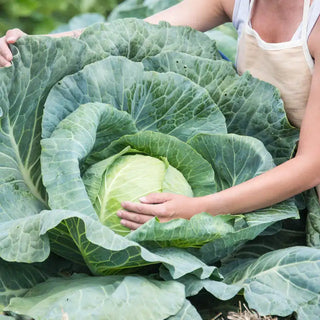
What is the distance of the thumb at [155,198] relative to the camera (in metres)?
1.40

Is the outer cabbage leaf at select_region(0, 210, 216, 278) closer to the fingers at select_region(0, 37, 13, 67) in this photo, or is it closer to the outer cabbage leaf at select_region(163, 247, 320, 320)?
the outer cabbage leaf at select_region(163, 247, 320, 320)

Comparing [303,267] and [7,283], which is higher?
[7,283]

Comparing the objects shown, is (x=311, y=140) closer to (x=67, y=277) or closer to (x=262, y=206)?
(x=262, y=206)

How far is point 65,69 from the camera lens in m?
1.56

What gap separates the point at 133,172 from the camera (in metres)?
1.47

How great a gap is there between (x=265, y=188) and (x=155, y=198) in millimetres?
300

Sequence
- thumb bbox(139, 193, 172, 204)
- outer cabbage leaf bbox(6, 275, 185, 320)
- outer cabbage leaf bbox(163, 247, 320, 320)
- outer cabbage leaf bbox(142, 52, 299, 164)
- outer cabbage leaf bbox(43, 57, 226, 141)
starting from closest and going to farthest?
outer cabbage leaf bbox(6, 275, 185, 320)
outer cabbage leaf bbox(163, 247, 320, 320)
thumb bbox(139, 193, 172, 204)
outer cabbage leaf bbox(43, 57, 226, 141)
outer cabbage leaf bbox(142, 52, 299, 164)

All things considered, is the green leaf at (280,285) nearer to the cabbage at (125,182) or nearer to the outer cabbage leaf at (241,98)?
the cabbage at (125,182)

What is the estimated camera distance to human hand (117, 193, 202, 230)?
1379 millimetres

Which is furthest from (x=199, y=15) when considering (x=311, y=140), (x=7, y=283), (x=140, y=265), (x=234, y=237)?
(x=7, y=283)

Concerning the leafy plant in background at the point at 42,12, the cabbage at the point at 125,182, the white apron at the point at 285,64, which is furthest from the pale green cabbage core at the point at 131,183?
the leafy plant in background at the point at 42,12

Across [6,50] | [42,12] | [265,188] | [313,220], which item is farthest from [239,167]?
[42,12]

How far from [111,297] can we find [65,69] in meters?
0.67

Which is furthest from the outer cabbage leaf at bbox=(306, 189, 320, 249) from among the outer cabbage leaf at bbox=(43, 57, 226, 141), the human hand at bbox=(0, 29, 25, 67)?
the human hand at bbox=(0, 29, 25, 67)
